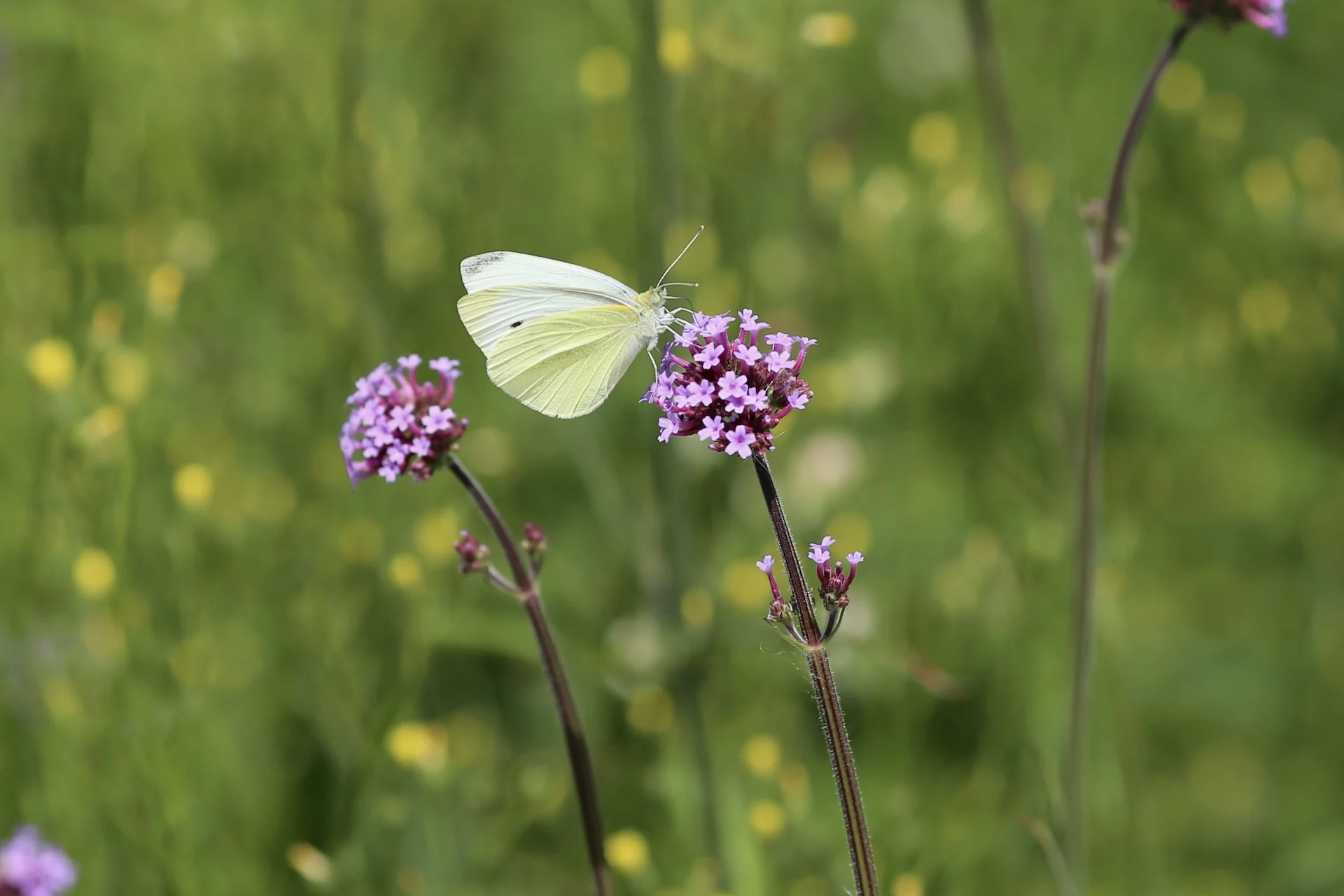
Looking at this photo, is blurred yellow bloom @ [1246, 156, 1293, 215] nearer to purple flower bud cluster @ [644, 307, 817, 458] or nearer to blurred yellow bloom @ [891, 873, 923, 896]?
blurred yellow bloom @ [891, 873, 923, 896]

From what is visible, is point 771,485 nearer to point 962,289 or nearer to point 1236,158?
point 962,289

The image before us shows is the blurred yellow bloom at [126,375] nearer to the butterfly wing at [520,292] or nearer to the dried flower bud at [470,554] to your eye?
the butterfly wing at [520,292]

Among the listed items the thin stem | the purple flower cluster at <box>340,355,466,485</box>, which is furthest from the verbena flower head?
the purple flower cluster at <box>340,355,466,485</box>

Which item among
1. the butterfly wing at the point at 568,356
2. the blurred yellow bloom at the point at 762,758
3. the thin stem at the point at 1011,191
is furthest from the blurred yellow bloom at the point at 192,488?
the thin stem at the point at 1011,191

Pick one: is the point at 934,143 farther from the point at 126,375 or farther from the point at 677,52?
the point at 126,375

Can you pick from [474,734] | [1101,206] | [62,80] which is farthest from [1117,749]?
[62,80]

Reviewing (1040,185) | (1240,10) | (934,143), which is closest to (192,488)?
(1240,10)
